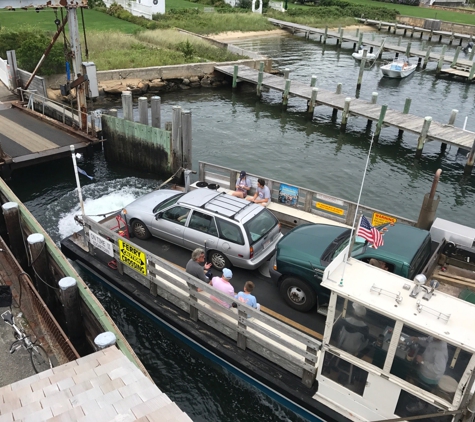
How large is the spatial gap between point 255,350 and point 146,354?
2.99 m

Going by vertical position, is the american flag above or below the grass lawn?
above

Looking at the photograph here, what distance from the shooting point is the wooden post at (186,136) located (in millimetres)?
15992

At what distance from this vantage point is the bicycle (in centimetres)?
789

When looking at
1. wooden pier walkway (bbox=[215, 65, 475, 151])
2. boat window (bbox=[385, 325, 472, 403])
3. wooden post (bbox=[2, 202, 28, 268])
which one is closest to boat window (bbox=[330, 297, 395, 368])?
boat window (bbox=[385, 325, 472, 403])

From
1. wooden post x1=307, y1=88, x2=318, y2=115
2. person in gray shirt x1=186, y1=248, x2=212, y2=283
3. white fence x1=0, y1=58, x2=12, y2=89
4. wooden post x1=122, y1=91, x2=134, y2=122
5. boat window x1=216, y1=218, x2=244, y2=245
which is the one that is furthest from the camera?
wooden post x1=307, y1=88, x2=318, y2=115

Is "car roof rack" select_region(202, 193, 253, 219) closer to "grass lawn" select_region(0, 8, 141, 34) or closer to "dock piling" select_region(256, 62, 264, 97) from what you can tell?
"dock piling" select_region(256, 62, 264, 97)

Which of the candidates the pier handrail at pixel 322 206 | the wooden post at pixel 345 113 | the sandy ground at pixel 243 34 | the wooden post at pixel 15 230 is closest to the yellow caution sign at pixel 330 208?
the pier handrail at pixel 322 206

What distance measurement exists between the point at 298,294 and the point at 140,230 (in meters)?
4.61

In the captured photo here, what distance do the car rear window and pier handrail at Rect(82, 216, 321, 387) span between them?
1712 mm

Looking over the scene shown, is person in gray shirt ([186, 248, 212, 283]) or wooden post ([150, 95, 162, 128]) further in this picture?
wooden post ([150, 95, 162, 128])

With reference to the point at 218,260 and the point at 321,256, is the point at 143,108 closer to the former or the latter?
the point at 218,260

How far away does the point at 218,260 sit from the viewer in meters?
10.4

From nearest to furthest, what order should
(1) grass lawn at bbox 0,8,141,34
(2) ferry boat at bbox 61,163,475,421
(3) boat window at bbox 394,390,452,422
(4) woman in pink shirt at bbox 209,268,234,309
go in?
(2) ferry boat at bbox 61,163,475,421, (3) boat window at bbox 394,390,452,422, (4) woman in pink shirt at bbox 209,268,234,309, (1) grass lawn at bbox 0,8,141,34

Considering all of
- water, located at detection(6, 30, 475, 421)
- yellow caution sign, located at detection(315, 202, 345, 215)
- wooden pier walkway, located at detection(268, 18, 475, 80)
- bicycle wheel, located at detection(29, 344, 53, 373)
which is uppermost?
yellow caution sign, located at detection(315, 202, 345, 215)
